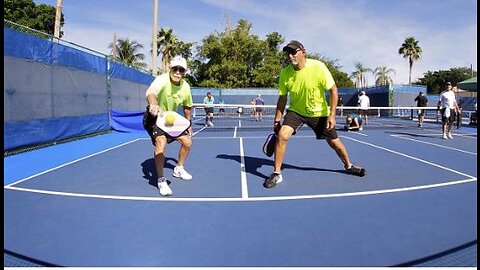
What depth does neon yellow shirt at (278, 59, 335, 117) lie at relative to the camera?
5.04 meters

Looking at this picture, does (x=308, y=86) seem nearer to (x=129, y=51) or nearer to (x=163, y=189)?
(x=163, y=189)

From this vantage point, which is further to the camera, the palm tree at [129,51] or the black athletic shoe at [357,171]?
the palm tree at [129,51]

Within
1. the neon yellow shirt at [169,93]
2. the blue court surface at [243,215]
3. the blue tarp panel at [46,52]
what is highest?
the blue tarp panel at [46,52]

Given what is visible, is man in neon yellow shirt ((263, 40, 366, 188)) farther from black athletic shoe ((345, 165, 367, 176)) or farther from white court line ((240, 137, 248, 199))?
black athletic shoe ((345, 165, 367, 176))

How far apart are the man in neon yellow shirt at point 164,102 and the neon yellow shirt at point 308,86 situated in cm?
143

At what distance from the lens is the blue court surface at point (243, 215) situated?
277cm

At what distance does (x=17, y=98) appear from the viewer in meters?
7.88

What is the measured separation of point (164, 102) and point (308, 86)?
80.6 inches

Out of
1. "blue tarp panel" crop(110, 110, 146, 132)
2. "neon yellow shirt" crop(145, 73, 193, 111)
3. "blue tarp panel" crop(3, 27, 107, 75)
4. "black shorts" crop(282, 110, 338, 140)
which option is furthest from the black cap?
"blue tarp panel" crop(110, 110, 146, 132)

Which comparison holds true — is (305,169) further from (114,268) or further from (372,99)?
(372,99)

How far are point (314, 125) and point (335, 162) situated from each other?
1810mm

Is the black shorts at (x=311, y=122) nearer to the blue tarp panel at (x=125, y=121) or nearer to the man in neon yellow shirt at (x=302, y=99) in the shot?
the man in neon yellow shirt at (x=302, y=99)

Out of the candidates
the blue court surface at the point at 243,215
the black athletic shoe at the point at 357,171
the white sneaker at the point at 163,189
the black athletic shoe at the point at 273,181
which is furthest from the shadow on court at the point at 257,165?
the white sneaker at the point at 163,189

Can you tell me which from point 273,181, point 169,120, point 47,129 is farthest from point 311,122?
point 47,129
